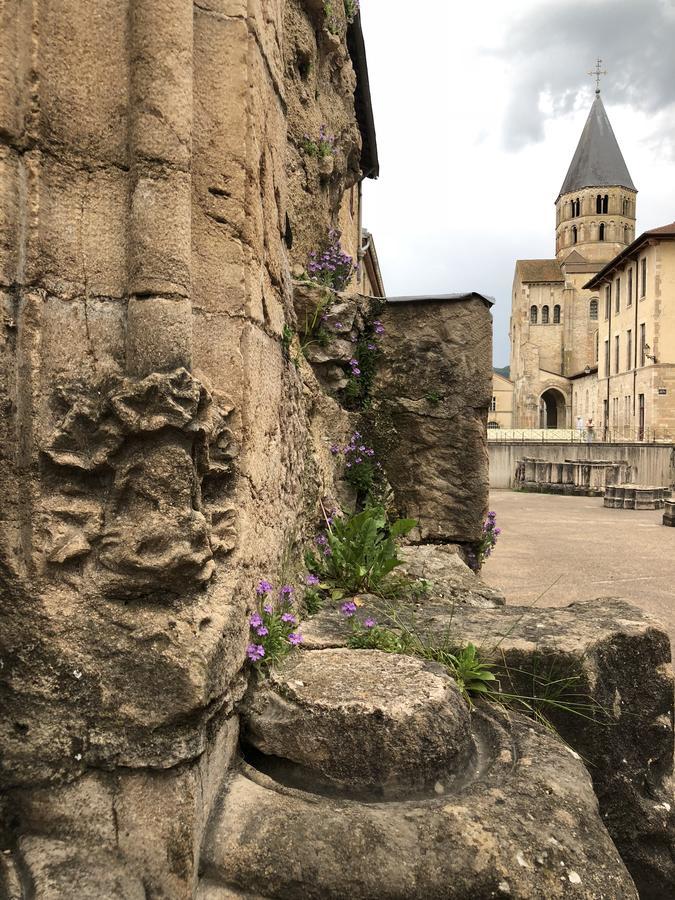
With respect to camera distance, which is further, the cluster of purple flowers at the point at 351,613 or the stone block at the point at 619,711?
the cluster of purple flowers at the point at 351,613

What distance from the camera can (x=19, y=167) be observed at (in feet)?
5.43

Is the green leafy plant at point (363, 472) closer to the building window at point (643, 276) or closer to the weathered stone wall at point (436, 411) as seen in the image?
the weathered stone wall at point (436, 411)

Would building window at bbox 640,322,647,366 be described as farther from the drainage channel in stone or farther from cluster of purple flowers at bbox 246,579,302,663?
the drainage channel in stone

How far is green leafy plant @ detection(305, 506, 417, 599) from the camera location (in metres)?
3.07

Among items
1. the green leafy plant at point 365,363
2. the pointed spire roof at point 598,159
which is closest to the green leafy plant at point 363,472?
the green leafy plant at point 365,363

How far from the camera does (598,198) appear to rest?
193 ft

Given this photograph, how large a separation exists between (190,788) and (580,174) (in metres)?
67.7

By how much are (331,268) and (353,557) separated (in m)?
2.11

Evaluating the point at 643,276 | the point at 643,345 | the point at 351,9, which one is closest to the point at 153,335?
the point at 351,9

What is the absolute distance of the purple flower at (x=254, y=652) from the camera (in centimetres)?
196

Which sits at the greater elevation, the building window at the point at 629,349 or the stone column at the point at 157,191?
the building window at the point at 629,349

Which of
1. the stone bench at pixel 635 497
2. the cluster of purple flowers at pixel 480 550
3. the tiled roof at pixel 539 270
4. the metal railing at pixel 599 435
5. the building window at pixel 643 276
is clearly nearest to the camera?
the cluster of purple flowers at pixel 480 550

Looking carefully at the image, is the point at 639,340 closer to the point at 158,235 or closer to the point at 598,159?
the point at 158,235

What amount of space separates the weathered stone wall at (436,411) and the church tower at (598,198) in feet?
195
